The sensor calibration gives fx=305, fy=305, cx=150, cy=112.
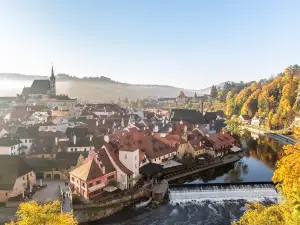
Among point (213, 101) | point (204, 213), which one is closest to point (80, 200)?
point (204, 213)

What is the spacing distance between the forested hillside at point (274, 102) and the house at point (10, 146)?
71.8 m

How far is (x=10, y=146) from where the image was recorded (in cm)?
4784

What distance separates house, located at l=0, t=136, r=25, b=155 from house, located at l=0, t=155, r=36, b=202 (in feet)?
35.8

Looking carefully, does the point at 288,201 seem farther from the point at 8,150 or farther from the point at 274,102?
the point at 274,102

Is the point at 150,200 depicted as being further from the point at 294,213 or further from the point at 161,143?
the point at 294,213

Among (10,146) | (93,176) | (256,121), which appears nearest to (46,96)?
(10,146)

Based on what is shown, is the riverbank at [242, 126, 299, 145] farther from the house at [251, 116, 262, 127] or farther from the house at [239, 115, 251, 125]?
the house at [239, 115, 251, 125]

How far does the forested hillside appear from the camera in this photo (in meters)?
92.5

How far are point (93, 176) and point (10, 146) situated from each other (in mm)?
19839

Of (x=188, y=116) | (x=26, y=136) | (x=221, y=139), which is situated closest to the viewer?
(x=26, y=136)

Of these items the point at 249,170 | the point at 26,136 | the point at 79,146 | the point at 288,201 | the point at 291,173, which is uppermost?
the point at 291,173

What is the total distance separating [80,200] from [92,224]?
→ 4.09 metres

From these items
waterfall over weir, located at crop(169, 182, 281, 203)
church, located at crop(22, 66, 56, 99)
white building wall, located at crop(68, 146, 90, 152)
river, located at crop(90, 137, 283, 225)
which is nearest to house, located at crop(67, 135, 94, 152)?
white building wall, located at crop(68, 146, 90, 152)

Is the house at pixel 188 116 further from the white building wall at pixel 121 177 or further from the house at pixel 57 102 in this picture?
the white building wall at pixel 121 177
